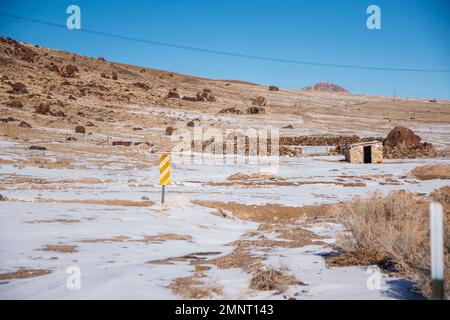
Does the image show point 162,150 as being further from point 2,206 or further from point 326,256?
point 326,256

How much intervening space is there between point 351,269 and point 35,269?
414cm

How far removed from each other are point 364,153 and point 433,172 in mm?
10046

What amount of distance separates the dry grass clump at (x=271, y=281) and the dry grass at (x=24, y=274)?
107 inches

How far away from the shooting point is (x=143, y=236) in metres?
8.87

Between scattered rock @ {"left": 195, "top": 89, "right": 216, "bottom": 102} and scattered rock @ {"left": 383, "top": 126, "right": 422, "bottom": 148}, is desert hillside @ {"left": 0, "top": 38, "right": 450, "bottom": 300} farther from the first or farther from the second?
scattered rock @ {"left": 195, "top": 89, "right": 216, "bottom": 102}

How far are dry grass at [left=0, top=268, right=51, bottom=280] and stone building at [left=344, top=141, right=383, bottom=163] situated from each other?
1106 inches

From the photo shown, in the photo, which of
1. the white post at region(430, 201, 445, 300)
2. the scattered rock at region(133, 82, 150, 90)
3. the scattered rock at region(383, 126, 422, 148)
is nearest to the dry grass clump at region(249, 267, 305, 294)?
the white post at region(430, 201, 445, 300)

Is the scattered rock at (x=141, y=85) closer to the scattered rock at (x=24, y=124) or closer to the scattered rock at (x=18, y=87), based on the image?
the scattered rock at (x=18, y=87)

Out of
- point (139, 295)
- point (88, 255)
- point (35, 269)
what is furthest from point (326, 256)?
point (35, 269)

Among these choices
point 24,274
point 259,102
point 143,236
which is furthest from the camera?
point 259,102

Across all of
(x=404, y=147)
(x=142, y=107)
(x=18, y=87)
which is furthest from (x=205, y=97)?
(x=404, y=147)

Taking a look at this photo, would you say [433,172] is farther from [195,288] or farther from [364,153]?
[195,288]

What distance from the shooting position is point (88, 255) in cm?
699
